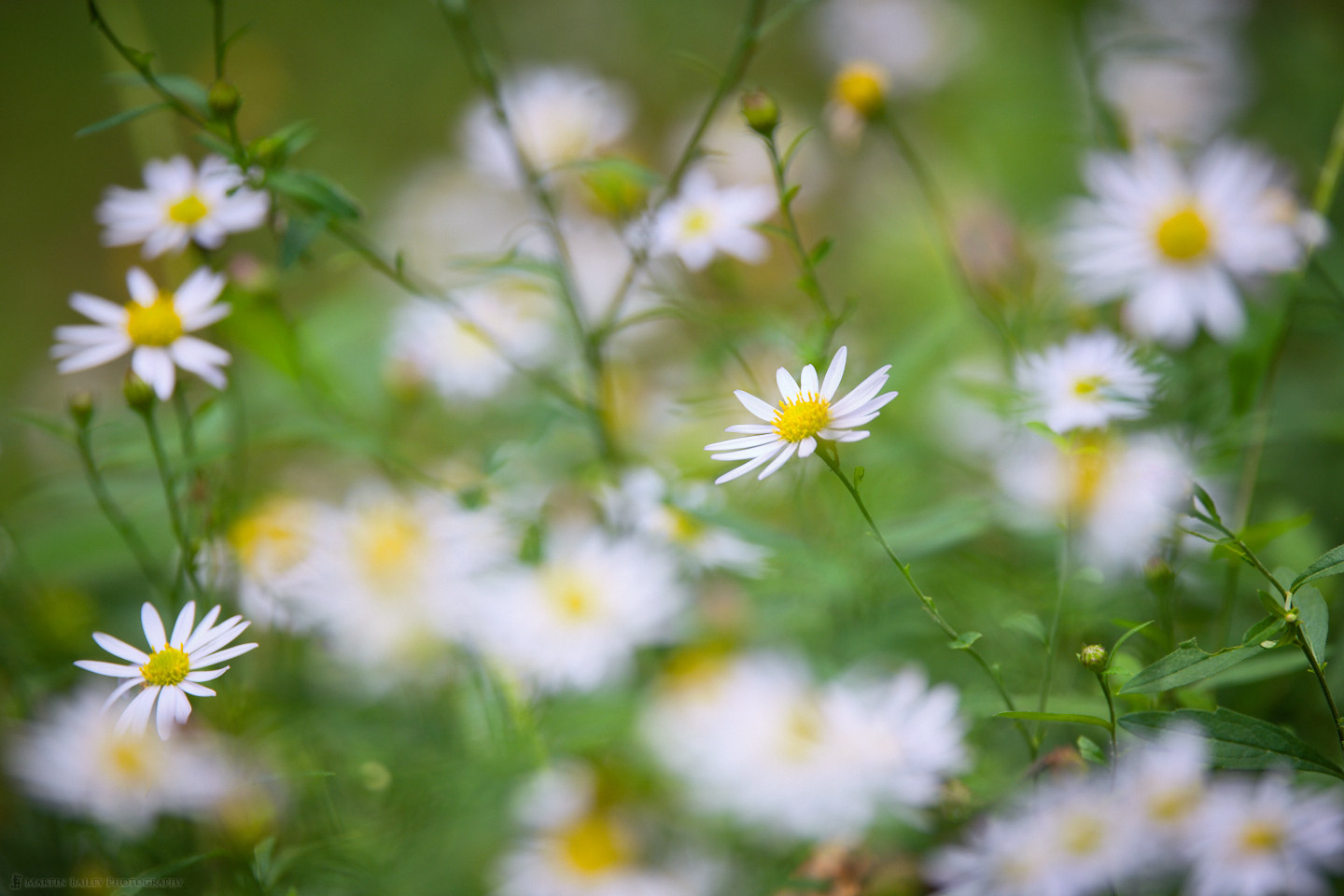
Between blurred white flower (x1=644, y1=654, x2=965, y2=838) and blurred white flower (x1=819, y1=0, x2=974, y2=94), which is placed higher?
blurred white flower (x1=819, y1=0, x2=974, y2=94)

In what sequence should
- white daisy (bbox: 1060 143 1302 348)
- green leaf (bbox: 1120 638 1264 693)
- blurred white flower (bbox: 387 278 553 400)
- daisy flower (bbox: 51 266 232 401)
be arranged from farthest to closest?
blurred white flower (bbox: 387 278 553 400)
white daisy (bbox: 1060 143 1302 348)
daisy flower (bbox: 51 266 232 401)
green leaf (bbox: 1120 638 1264 693)

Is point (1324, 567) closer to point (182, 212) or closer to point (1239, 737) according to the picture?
point (1239, 737)

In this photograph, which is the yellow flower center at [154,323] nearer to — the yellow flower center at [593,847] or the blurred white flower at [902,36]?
the yellow flower center at [593,847]

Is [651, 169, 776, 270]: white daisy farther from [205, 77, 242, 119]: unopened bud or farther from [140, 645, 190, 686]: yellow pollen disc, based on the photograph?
[140, 645, 190, 686]: yellow pollen disc

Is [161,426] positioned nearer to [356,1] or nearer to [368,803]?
[368,803]

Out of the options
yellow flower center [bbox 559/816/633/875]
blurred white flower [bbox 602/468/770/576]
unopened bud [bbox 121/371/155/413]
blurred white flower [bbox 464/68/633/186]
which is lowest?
yellow flower center [bbox 559/816/633/875]

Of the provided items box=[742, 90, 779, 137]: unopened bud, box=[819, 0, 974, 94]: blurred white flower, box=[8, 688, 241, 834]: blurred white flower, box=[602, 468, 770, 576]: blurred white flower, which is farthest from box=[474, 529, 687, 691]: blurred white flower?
box=[819, 0, 974, 94]: blurred white flower

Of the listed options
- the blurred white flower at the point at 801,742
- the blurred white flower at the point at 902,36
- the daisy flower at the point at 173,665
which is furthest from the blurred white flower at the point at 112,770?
the blurred white flower at the point at 902,36
